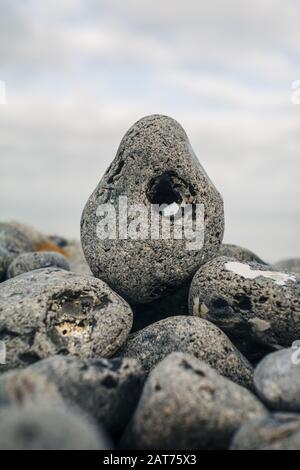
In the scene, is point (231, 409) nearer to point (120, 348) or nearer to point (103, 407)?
point (103, 407)

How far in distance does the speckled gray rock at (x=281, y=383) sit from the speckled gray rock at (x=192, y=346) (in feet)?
3.69

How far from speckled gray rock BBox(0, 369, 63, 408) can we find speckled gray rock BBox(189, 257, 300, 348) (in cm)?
340

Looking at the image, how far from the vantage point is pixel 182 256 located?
8.85 meters

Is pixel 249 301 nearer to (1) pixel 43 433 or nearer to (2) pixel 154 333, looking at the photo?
(2) pixel 154 333

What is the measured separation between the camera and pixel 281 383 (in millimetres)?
6238

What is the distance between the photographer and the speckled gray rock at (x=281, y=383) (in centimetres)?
618

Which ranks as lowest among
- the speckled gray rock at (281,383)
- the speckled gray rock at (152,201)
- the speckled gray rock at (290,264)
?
the speckled gray rock at (290,264)

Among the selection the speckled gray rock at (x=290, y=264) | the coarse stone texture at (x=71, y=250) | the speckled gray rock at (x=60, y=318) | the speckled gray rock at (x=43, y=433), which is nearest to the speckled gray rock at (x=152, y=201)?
the speckled gray rock at (x=60, y=318)

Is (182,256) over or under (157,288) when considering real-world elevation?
over

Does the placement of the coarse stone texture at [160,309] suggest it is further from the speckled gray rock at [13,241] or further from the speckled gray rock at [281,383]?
the speckled gray rock at [13,241]

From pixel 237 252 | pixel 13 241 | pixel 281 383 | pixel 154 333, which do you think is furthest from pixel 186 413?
pixel 13 241

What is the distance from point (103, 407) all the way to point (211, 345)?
7.18 feet

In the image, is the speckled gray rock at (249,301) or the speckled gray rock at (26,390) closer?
the speckled gray rock at (26,390)
